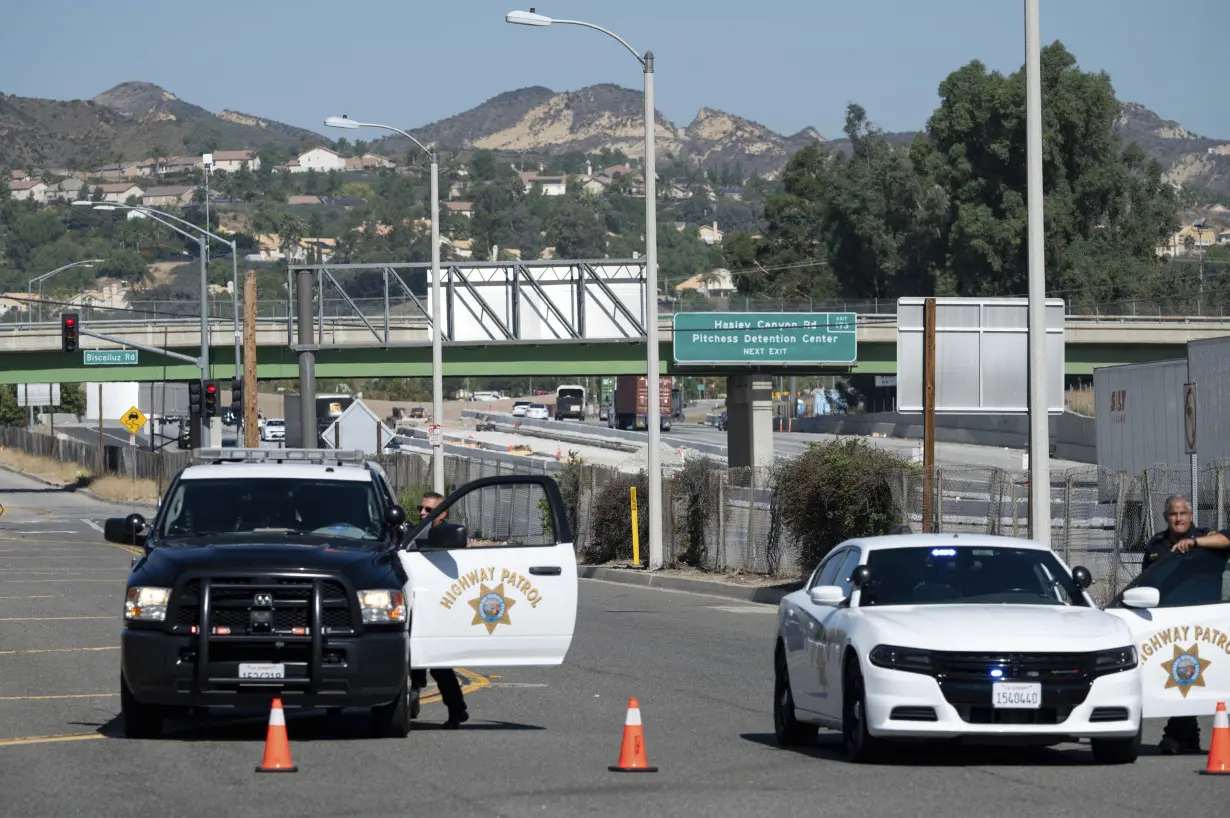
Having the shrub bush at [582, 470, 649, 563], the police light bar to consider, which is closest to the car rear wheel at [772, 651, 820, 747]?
the police light bar

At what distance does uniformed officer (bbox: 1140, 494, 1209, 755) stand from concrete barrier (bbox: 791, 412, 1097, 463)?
53300 mm

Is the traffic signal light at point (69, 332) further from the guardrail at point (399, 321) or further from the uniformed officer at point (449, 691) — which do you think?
the uniformed officer at point (449, 691)

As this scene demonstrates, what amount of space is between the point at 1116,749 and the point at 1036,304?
31.2 ft

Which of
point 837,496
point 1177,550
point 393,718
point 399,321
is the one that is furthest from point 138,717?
point 399,321

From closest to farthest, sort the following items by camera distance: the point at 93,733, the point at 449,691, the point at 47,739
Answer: the point at 47,739 → the point at 93,733 → the point at 449,691

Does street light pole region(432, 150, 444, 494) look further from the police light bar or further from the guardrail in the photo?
the police light bar

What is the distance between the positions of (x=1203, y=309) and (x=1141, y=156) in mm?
24291

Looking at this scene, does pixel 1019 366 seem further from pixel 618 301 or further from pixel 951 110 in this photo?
pixel 951 110

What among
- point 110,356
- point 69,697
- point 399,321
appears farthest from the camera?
point 399,321

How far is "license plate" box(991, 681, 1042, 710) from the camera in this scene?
10.6 metres

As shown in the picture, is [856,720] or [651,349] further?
[651,349]

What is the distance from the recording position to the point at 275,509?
13.3m

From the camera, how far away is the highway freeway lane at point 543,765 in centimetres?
962

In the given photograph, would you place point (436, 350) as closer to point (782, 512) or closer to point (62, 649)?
point (782, 512)
